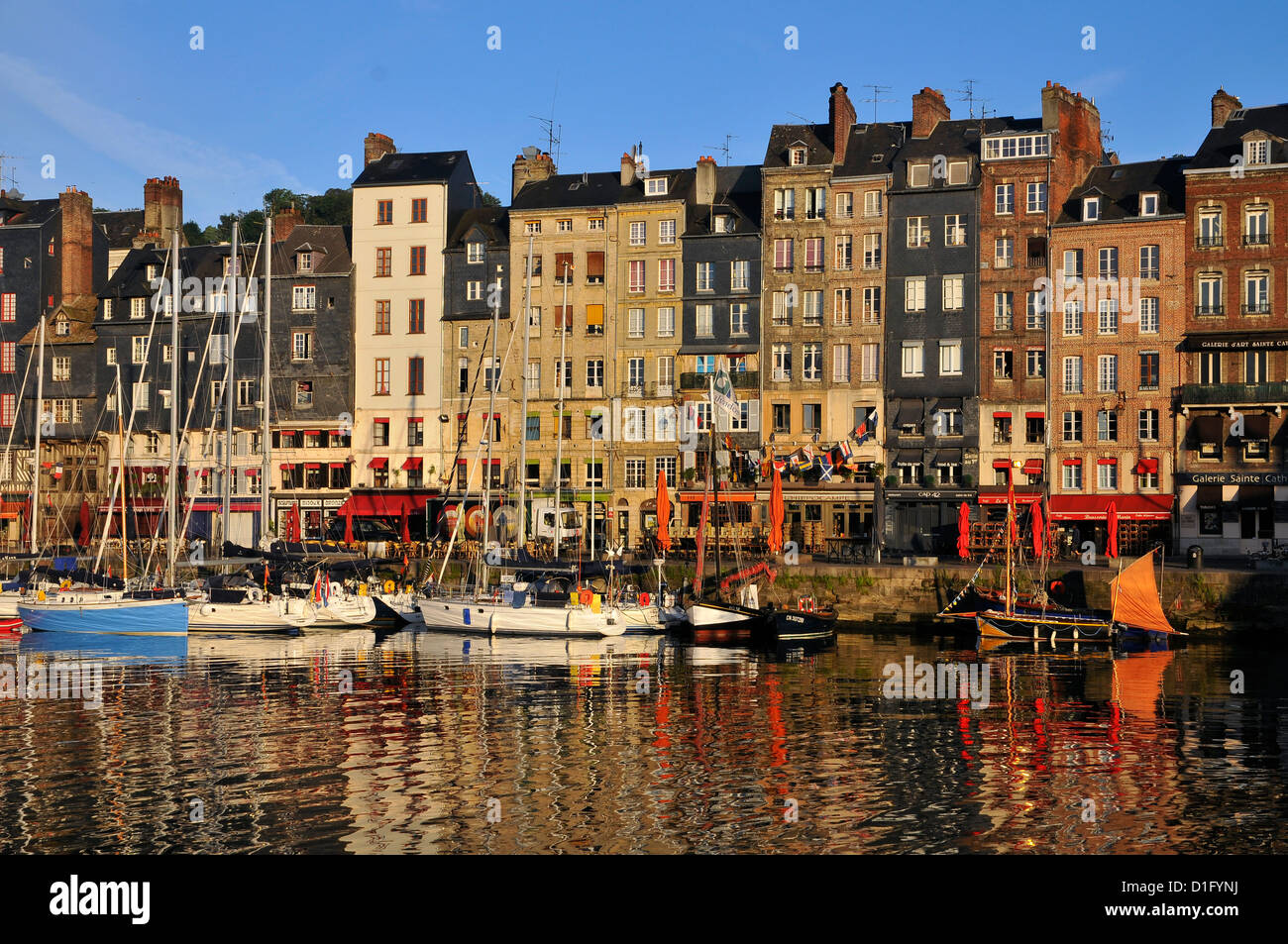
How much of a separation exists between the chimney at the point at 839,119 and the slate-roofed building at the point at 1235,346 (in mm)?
17804

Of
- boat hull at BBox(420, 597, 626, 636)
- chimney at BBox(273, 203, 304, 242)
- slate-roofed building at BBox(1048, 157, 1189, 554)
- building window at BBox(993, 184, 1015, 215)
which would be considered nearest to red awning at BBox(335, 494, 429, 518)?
chimney at BBox(273, 203, 304, 242)

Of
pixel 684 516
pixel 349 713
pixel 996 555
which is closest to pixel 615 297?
pixel 684 516

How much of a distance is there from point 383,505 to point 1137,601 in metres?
43.1

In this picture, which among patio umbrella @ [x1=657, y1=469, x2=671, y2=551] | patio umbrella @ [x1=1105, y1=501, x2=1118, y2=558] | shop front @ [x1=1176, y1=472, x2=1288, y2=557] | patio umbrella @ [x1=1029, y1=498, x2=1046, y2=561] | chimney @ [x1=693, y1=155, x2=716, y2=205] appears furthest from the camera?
chimney @ [x1=693, y1=155, x2=716, y2=205]

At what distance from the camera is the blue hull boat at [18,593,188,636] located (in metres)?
52.8

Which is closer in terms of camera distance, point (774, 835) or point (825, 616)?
point (774, 835)

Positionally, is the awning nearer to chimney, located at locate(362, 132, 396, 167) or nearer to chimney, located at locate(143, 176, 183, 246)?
chimney, located at locate(362, 132, 396, 167)

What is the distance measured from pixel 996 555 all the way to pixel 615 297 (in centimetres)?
2682

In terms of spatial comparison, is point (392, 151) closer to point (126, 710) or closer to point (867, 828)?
point (126, 710)

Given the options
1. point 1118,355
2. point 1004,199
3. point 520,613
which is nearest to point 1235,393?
point 1118,355

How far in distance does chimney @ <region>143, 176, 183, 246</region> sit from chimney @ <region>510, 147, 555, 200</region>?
2418 centimetres

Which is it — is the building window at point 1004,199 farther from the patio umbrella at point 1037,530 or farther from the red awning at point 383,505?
the red awning at point 383,505

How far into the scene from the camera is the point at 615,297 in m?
76.2

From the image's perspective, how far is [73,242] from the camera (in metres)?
88.0
